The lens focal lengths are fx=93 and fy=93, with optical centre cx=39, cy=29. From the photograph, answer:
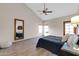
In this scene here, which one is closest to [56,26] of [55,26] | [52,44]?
[55,26]

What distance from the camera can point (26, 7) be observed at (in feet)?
21.6

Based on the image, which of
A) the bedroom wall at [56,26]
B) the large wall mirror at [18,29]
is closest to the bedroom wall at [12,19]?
the large wall mirror at [18,29]

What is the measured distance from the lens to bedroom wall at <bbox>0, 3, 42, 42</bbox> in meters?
4.93

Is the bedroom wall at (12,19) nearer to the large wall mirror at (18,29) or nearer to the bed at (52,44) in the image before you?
the large wall mirror at (18,29)

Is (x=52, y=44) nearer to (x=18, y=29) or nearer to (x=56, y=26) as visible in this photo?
(x=56, y=26)

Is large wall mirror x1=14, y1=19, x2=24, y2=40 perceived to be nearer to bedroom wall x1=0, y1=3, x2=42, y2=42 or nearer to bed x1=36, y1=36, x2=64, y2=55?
bedroom wall x1=0, y1=3, x2=42, y2=42

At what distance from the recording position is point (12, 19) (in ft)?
18.7

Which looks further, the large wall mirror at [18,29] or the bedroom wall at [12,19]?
the large wall mirror at [18,29]

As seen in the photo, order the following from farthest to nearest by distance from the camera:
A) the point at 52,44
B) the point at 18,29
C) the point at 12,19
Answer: the point at 18,29, the point at 12,19, the point at 52,44

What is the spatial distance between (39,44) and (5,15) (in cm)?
243

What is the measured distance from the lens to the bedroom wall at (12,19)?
4.93 meters

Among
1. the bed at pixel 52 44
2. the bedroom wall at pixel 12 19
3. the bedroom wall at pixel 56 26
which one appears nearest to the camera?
the bed at pixel 52 44

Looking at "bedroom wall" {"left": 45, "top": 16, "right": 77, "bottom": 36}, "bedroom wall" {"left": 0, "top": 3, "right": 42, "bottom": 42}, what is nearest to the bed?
"bedroom wall" {"left": 45, "top": 16, "right": 77, "bottom": 36}

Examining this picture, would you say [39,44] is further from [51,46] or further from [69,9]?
[69,9]
